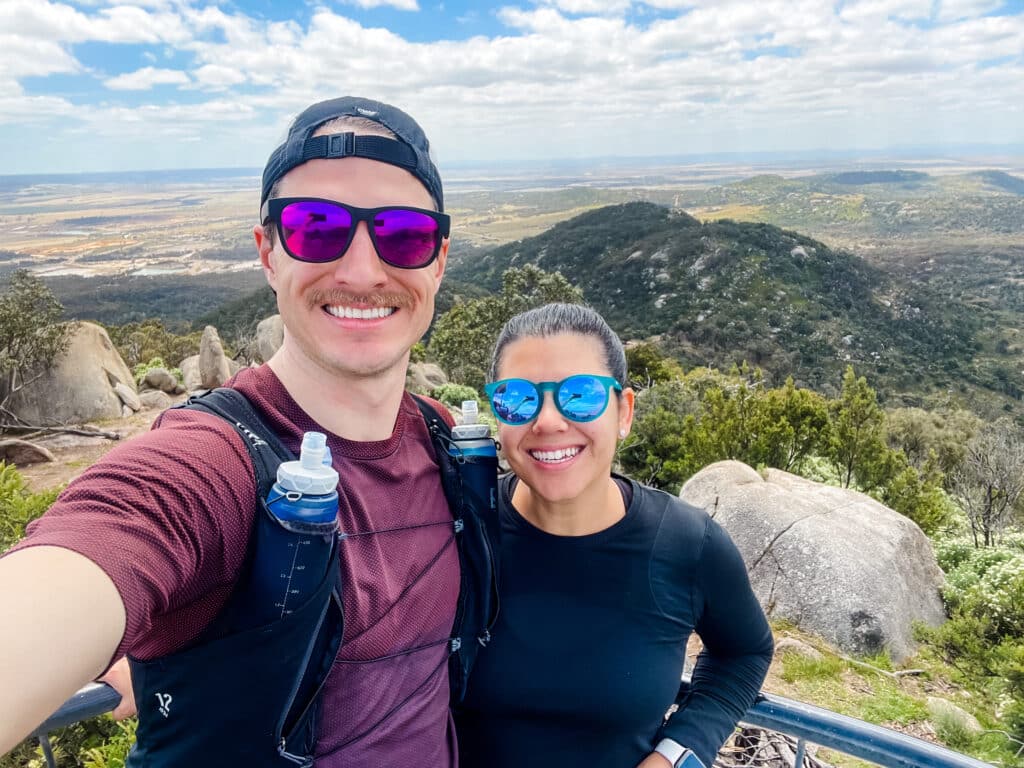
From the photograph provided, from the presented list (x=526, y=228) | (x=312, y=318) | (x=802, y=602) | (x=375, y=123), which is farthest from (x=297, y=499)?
(x=526, y=228)

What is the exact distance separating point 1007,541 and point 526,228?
110 m

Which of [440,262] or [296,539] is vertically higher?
[440,262]

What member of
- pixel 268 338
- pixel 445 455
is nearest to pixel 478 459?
pixel 445 455

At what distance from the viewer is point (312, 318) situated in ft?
5.19

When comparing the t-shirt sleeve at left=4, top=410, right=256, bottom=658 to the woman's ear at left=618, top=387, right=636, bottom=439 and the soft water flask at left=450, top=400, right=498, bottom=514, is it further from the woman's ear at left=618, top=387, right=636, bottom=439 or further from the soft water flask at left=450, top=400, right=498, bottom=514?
the woman's ear at left=618, top=387, right=636, bottom=439

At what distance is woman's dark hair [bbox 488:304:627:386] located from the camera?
1.85 metres

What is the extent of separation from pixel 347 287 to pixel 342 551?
62cm

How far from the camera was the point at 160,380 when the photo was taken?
69.6 feet

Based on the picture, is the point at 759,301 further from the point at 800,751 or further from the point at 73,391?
the point at 800,751

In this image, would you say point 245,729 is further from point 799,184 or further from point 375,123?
point 799,184

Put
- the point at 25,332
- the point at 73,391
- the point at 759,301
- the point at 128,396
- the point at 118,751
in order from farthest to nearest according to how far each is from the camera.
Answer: the point at 759,301 < the point at 128,396 < the point at 73,391 < the point at 25,332 < the point at 118,751

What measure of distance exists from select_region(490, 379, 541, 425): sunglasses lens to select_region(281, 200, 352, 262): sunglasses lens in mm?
565

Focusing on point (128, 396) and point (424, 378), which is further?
point (424, 378)

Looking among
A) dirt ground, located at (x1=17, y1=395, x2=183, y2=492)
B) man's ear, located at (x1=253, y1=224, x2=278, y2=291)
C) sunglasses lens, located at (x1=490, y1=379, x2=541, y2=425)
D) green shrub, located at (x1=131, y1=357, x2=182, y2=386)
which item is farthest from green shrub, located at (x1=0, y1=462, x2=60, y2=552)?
green shrub, located at (x1=131, y1=357, x2=182, y2=386)
